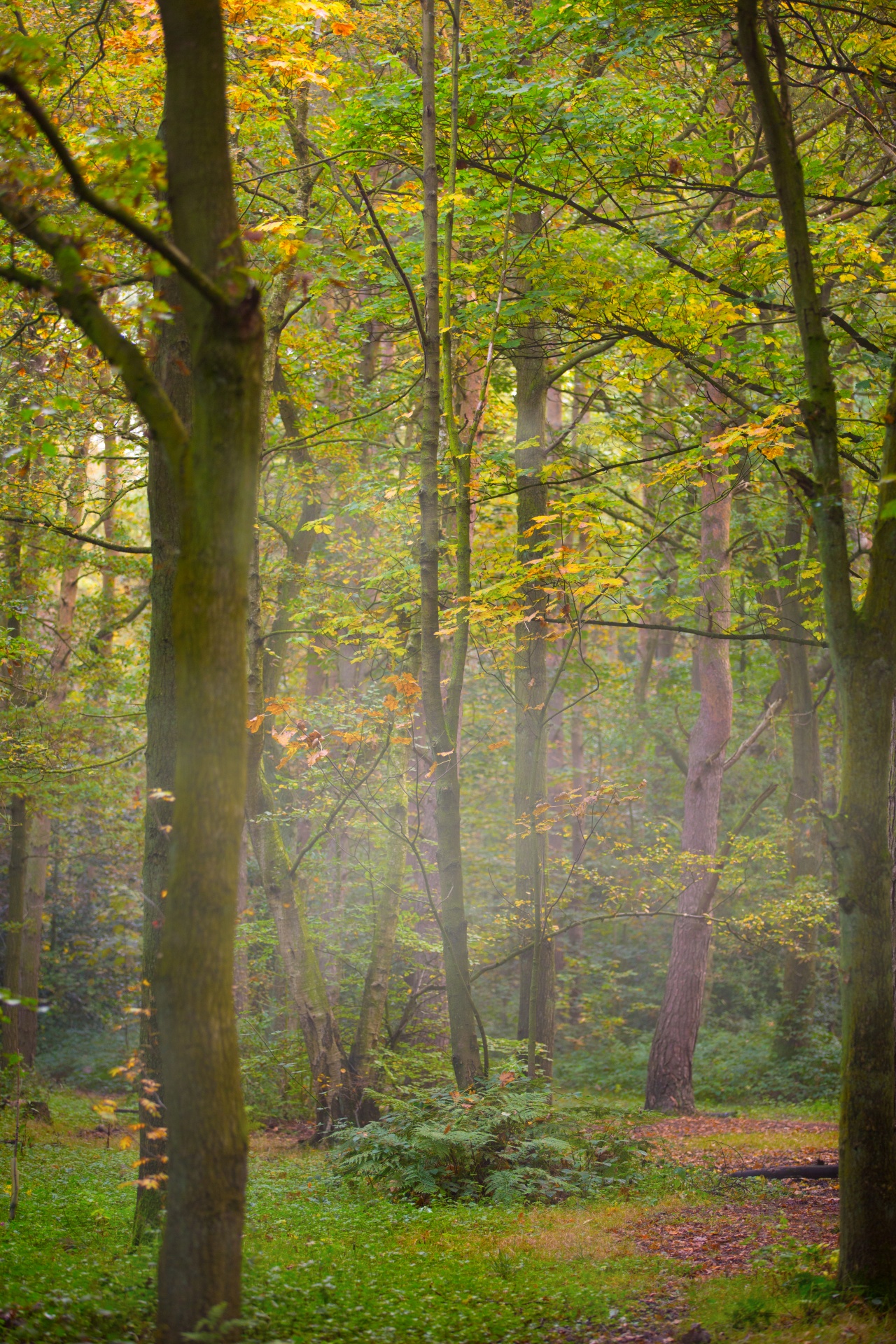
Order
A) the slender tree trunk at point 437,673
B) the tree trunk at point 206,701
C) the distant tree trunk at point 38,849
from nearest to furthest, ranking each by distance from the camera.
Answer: the tree trunk at point 206,701 < the slender tree trunk at point 437,673 < the distant tree trunk at point 38,849

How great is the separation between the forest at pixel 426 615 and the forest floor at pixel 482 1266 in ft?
0.17

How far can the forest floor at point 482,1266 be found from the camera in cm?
464

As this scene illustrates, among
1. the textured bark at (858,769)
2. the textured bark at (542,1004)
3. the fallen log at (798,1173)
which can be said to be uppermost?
the textured bark at (858,769)

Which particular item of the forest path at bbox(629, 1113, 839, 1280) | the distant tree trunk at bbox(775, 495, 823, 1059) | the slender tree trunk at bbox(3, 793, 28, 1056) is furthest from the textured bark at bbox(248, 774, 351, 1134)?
the distant tree trunk at bbox(775, 495, 823, 1059)

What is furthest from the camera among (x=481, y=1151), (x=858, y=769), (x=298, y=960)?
(x=298, y=960)

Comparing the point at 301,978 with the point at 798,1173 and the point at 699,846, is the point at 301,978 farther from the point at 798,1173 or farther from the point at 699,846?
the point at 699,846

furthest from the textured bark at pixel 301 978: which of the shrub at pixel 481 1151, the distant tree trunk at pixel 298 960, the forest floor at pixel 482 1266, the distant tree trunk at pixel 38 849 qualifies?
the distant tree trunk at pixel 38 849

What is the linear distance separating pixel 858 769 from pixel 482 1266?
368 centimetres

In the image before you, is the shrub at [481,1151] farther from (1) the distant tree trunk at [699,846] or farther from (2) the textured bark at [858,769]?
(1) the distant tree trunk at [699,846]

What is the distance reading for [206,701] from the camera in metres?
3.88

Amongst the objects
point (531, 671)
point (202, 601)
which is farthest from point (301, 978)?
point (202, 601)

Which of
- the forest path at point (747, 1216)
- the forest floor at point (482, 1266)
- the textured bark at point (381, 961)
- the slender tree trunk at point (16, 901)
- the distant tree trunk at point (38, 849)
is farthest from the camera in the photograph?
the distant tree trunk at point (38, 849)

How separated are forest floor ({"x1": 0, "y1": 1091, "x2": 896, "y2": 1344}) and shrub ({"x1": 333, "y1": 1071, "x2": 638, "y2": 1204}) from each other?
249 millimetres

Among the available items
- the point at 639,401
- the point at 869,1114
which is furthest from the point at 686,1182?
the point at 639,401
